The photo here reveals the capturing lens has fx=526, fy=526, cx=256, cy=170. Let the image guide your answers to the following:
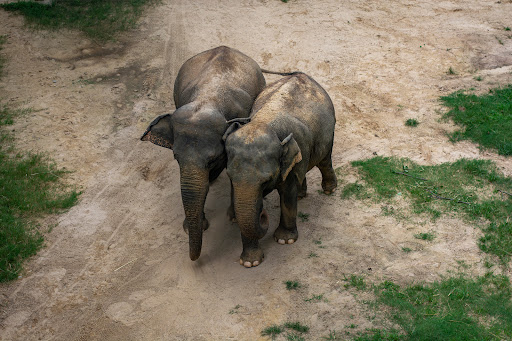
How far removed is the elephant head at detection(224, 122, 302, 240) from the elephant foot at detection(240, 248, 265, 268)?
2.18ft

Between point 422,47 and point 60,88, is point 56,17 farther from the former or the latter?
point 422,47

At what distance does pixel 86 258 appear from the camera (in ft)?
26.3

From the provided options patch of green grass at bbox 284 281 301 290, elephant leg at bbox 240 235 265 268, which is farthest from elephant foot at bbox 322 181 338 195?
patch of green grass at bbox 284 281 301 290

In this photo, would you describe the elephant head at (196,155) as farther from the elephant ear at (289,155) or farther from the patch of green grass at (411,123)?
the patch of green grass at (411,123)

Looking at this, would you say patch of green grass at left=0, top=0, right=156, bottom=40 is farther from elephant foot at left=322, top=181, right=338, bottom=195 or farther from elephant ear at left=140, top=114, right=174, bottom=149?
elephant foot at left=322, top=181, right=338, bottom=195

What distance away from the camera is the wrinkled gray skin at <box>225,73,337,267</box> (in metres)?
6.50

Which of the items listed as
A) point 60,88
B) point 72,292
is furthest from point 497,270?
point 60,88

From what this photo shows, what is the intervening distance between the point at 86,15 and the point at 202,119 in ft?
31.8

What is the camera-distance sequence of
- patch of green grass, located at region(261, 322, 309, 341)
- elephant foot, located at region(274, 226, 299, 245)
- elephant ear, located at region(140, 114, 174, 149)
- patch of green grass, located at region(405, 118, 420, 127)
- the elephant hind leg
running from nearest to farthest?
patch of green grass, located at region(261, 322, 309, 341)
elephant ear, located at region(140, 114, 174, 149)
elephant foot, located at region(274, 226, 299, 245)
the elephant hind leg
patch of green grass, located at region(405, 118, 420, 127)

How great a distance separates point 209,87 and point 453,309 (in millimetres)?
4644

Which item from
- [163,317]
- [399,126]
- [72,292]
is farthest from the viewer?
[399,126]

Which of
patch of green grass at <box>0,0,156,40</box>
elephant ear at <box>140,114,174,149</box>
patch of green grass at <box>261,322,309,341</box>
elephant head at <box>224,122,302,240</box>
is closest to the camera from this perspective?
patch of green grass at <box>261,322,309,341</box>

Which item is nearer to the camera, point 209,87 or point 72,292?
point 72,292

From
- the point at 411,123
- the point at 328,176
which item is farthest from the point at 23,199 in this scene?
the point at 411,123
